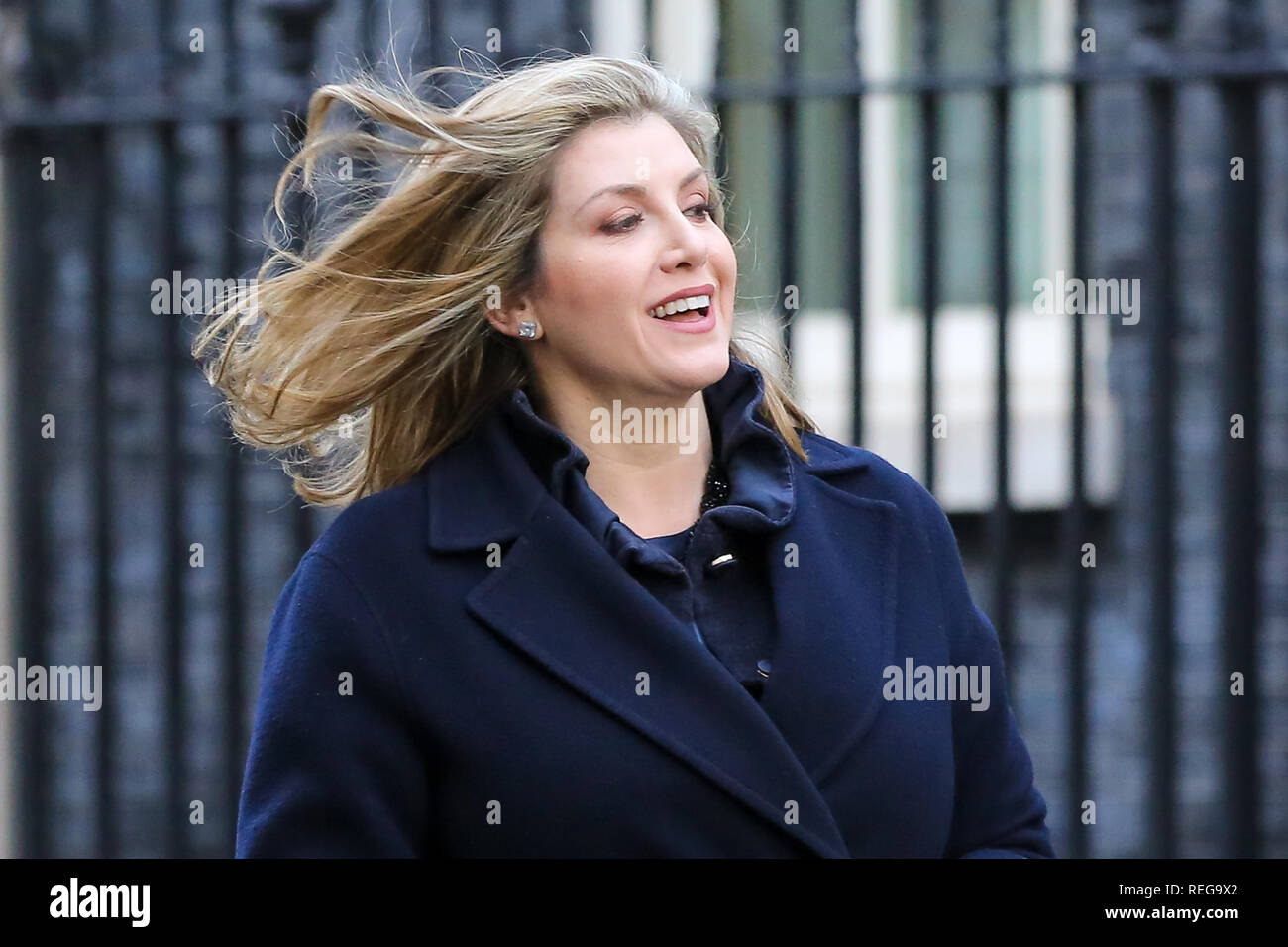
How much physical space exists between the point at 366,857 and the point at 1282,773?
3060 mm

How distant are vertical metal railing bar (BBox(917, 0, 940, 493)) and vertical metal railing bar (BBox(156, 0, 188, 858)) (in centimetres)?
167

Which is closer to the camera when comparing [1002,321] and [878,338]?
[1002,321]

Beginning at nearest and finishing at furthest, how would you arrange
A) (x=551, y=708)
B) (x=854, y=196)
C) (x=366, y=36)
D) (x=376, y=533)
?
(x=551, y=708)
(x=376, y=533)
(x=854, y=196)
(x=366, y=36)

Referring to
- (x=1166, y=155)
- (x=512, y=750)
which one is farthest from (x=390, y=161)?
(x=1166, y=155)

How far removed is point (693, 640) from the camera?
1.94 m

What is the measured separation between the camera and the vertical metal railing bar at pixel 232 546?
3.78m

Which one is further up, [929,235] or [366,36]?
[366,36]

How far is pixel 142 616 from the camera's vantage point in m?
4.76

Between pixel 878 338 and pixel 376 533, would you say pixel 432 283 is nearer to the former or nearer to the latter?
pixel 376 533

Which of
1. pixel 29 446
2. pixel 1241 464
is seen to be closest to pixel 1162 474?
pixel 1241 464

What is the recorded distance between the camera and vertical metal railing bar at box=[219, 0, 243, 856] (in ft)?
12.4

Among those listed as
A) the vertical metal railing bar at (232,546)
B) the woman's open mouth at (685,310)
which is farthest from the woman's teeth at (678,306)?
the vertical metal railing bar at (232,546)

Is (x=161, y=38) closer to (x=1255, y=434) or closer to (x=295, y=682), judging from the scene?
(x=295, y=682)

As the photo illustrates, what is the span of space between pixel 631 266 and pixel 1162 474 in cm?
195
